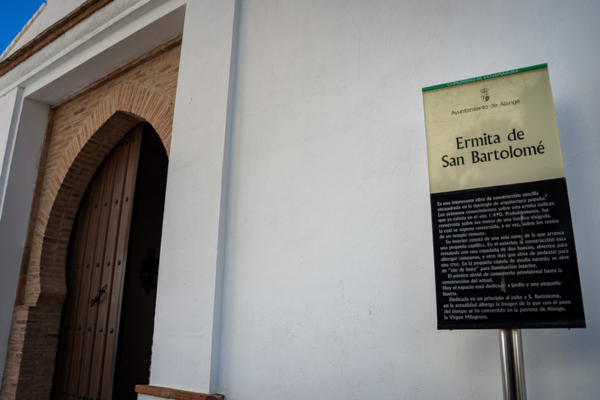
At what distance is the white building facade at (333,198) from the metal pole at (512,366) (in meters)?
0.26

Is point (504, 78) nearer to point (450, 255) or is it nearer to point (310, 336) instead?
point (450, 255)

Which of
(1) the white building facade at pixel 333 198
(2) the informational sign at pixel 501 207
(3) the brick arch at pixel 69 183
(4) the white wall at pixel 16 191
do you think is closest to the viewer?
(2) the informational sign at pixel 501 207

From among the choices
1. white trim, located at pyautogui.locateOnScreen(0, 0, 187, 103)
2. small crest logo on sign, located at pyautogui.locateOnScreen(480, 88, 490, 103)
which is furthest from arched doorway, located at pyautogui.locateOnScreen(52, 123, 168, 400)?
small crest logo on sign, located at pyautogui.locateOnScreen(480, 88, 490, 103)

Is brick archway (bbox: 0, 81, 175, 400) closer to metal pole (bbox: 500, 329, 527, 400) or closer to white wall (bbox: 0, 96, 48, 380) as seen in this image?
white wall (bbox: 0, 96, 48, 380)

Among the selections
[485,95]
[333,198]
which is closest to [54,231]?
[333,198]

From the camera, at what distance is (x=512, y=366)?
71.2 inches

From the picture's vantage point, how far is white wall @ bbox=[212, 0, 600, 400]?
214 centimetres

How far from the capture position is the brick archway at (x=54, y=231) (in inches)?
190

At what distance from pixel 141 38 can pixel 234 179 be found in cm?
222

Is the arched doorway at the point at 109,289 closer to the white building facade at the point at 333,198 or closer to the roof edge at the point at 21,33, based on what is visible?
the white building facade at the point at 333,198

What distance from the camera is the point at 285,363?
2695mm

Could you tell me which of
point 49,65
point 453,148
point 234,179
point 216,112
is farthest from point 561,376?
point 49,65

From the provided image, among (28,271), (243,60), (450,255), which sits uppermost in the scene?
(243,60)

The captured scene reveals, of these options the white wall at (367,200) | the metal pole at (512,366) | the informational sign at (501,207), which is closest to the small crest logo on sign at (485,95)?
the informational sign at (501,207)
